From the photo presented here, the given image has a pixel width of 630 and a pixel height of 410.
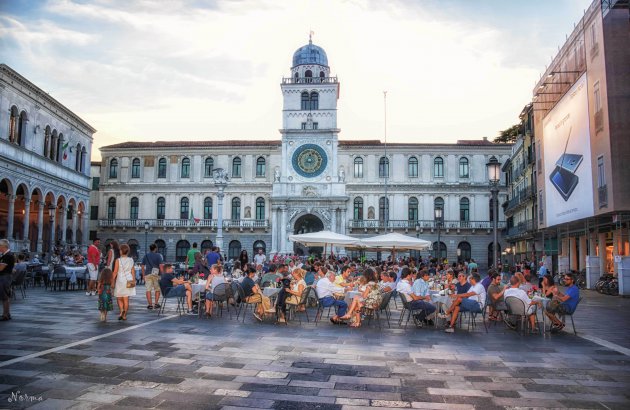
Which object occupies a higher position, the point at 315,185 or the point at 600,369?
the point at 315,185

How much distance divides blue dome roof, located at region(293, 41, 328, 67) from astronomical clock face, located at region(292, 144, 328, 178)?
893 cm

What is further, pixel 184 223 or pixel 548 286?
pixel 184 223

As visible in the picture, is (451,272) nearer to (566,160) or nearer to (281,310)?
(281,310)

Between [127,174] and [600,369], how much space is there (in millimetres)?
52145

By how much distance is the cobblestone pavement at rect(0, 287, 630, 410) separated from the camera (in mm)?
5727

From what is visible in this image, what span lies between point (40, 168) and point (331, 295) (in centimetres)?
2966

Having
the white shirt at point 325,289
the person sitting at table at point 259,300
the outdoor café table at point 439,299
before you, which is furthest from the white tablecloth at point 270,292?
the outdoor café table at point 439,299

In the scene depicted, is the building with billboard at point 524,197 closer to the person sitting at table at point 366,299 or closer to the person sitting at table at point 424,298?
the person sitting at table at point 424,298

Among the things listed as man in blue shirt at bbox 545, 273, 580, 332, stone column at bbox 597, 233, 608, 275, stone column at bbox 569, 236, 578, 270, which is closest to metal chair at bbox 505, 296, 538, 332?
man in blue shirt at bbox 545, 273, 580, 332

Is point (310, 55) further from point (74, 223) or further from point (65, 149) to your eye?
point (74, 223)

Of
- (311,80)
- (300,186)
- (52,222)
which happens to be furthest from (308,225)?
(52,222)

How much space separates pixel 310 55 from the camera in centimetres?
5081

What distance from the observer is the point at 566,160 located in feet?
83.6

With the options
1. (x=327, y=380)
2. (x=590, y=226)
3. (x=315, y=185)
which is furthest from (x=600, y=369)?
(x=315, y=185)
